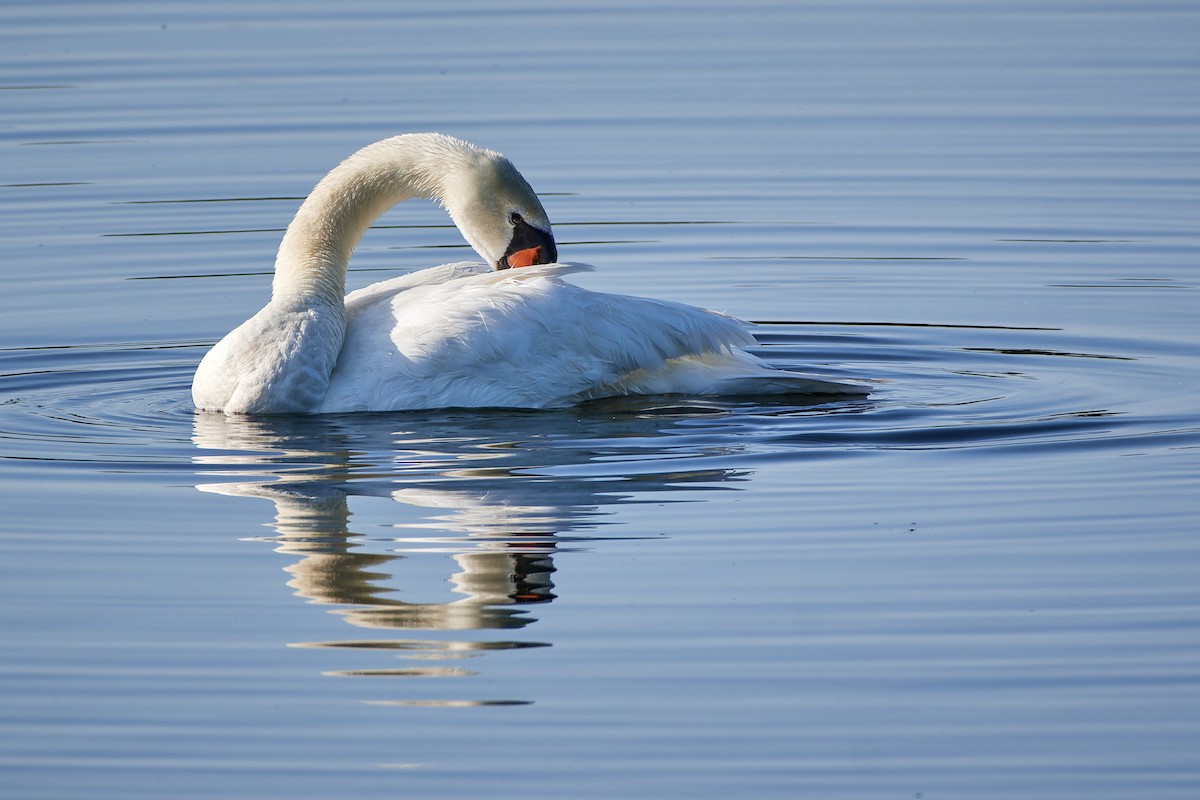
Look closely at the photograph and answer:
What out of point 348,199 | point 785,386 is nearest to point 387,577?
point 785,386

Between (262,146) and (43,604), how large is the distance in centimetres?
1049

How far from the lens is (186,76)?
20.2 metres

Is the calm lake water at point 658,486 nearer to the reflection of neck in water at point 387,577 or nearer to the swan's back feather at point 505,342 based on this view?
the reflection of neck in water at point 387,577

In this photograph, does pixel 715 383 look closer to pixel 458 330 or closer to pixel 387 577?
pixel 458 330

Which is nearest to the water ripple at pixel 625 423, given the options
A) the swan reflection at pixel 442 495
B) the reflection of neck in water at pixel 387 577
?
the swan reflection at pixel 442 495

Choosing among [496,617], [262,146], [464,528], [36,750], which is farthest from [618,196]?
[36,750]

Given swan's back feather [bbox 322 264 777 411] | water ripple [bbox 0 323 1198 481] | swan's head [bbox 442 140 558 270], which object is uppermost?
swan's head [bbox 442 140 558 270]

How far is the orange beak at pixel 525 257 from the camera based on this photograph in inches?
403

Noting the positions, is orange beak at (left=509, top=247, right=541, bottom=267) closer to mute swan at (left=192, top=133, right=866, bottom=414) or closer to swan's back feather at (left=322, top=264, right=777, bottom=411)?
mute swan at (left=192, top=133, right=866, bottom=414)

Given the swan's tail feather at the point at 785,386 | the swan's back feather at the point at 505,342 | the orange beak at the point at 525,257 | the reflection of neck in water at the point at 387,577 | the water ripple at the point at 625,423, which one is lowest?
the reflection of neck in water at the point at 387,577

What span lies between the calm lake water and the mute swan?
0.16m

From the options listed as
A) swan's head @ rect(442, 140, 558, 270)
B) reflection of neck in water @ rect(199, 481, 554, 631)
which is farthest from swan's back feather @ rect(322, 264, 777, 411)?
reflection of neck in water @ rect(199, 481, 554, 631)

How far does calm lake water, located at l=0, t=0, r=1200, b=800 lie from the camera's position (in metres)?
5.89

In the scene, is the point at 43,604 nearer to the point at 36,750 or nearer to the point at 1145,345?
the point at 36,750
